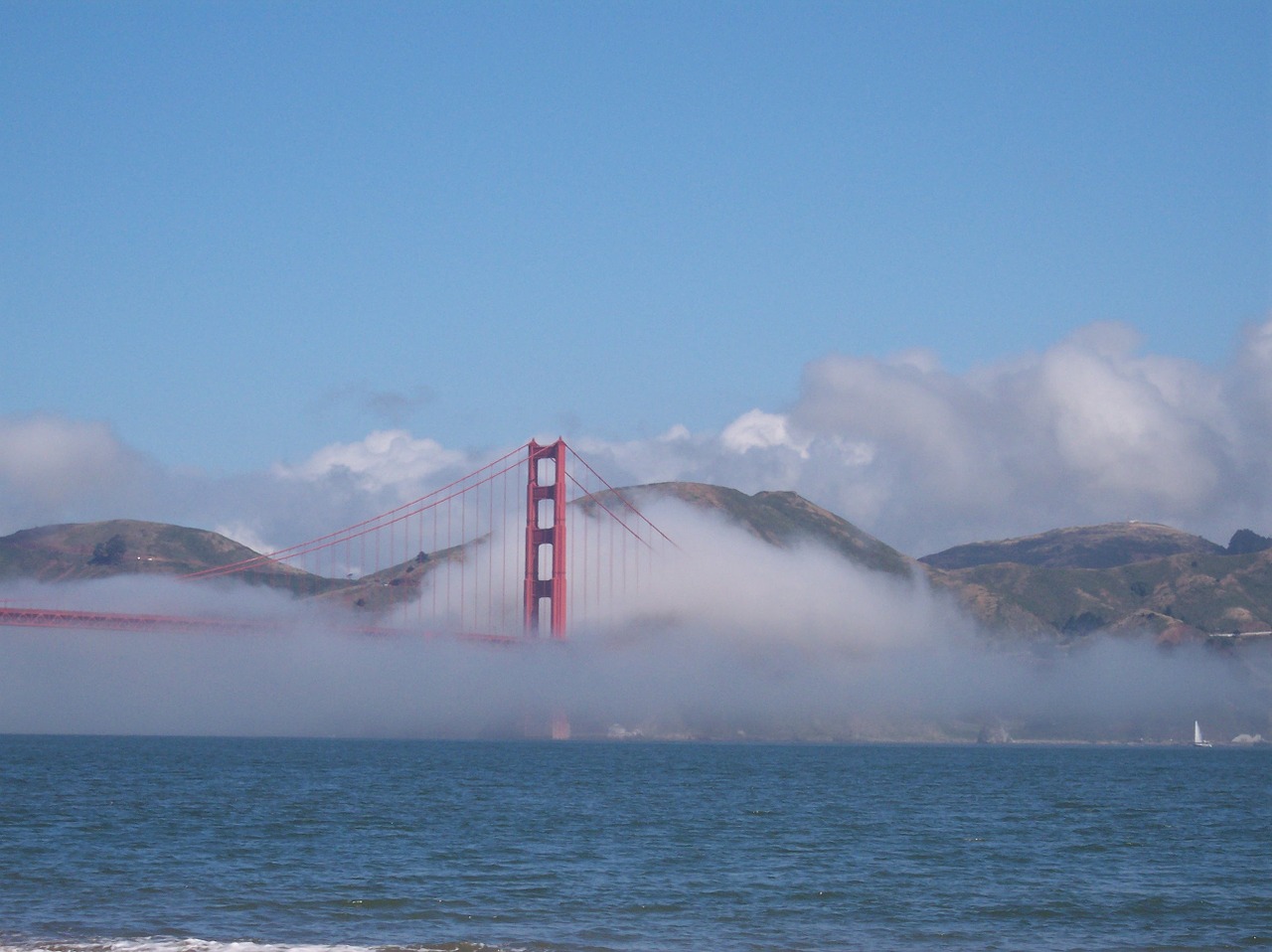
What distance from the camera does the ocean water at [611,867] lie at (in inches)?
1116

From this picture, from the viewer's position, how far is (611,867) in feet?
123

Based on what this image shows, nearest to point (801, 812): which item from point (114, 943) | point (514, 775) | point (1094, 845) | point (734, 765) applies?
point (1094, 845)

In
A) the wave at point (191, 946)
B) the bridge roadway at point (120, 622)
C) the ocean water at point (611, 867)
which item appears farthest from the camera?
the bridge roadway at point (120, 622)

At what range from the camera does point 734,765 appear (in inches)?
3907

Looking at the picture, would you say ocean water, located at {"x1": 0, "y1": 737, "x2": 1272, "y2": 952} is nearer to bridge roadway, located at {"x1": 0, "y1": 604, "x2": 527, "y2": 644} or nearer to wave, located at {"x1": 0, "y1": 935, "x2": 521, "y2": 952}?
wave, located at {"x1": 0, "y1": 935, "x2": 521, "y2": 952}

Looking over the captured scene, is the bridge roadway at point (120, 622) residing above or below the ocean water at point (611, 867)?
above

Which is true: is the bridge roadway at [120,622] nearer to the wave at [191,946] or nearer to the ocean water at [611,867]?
the ocean water at [611,867]

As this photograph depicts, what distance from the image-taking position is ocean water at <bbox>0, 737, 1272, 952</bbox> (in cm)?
2834

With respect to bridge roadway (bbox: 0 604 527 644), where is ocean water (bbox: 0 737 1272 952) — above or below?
below

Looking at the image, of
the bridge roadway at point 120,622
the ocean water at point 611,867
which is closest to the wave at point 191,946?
the ocean water at point 611,867

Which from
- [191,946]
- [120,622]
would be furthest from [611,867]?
[120,622]

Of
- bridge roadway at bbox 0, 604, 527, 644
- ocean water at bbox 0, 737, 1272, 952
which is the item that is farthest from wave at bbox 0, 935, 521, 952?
bridge roadway at bbox 0, 604, 527, 644

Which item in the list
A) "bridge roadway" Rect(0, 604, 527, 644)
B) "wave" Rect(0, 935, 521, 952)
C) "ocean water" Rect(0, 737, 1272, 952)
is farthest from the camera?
"bridge roadway" Rect(0, 604, 527, 644)

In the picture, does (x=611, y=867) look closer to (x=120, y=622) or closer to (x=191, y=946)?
(x=191, y=946)
